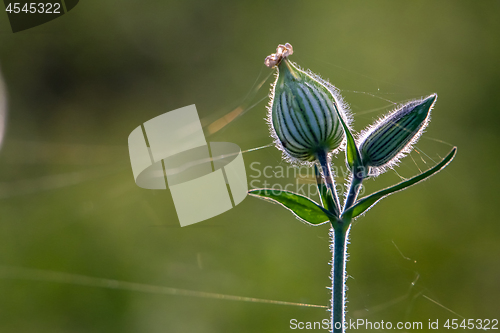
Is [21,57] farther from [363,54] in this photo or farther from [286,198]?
[286,198]

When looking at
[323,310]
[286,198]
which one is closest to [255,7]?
[323,310]

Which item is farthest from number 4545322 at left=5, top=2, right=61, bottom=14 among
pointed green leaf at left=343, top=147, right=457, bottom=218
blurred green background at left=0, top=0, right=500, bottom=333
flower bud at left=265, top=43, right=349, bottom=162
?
pointed green leaf at left=343, top=147, right=457, bottom=218

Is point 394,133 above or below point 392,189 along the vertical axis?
above

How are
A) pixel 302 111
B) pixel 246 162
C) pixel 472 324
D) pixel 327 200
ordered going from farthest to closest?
pixel 246 162, pixel 472 324, pixel 302 111, pixel 327 200

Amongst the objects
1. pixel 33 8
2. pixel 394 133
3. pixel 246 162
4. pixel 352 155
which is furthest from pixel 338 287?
pixel 33 8

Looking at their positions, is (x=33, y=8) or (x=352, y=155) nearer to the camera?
(x=352, y=155)
